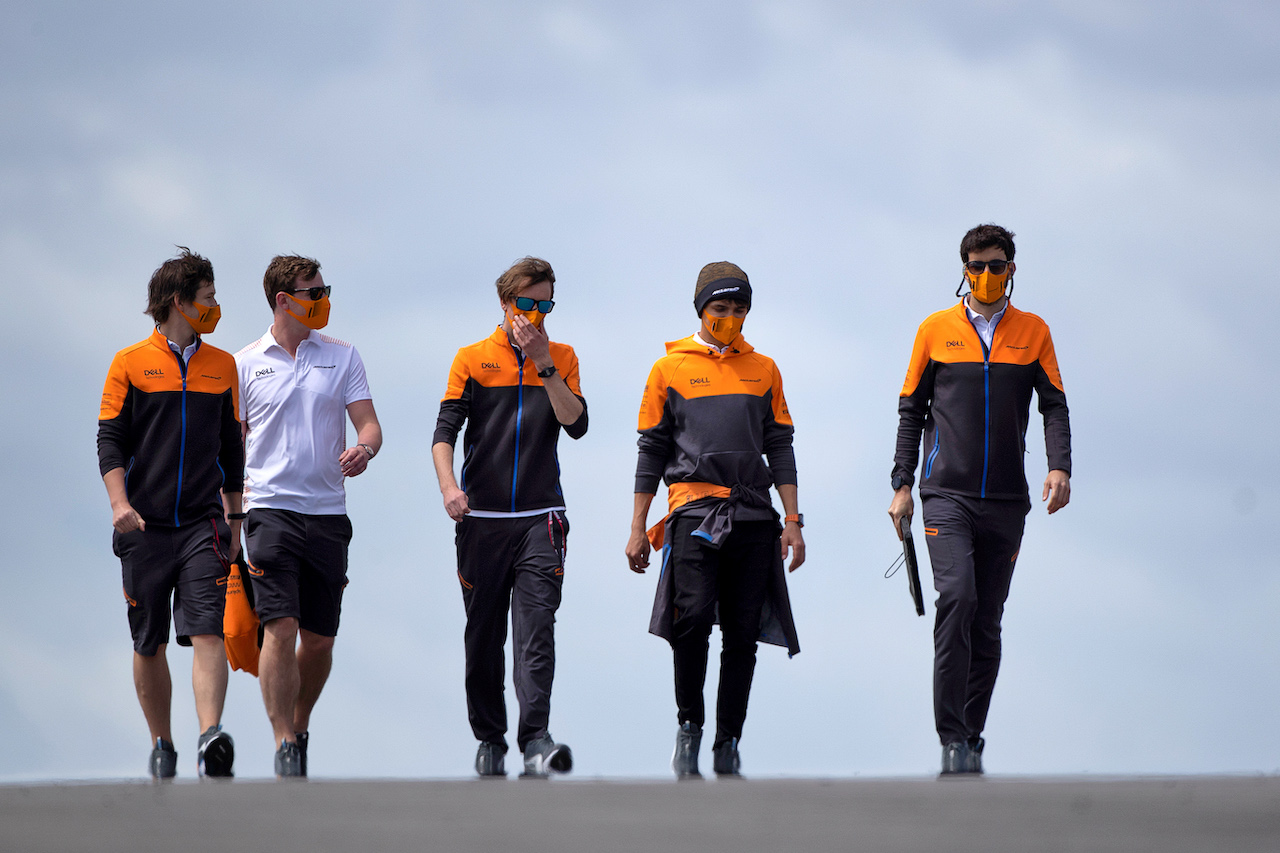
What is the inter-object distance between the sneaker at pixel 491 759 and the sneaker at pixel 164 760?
1.63m

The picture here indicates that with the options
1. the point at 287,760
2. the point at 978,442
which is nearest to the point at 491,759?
the point at 287,760

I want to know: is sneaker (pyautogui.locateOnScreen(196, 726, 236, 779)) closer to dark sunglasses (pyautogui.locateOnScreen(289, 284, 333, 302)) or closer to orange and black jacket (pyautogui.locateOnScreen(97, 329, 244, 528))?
orange and black jacket (pyautogui.locateOnScreen(97, 329, 244, 528))

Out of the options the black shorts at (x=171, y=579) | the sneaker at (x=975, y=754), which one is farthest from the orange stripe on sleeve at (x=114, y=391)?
the sneaker at (x=975, y=754)

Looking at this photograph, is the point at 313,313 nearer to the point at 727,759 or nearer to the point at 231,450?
the point at 231,450

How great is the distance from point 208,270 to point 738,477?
3.19 meters

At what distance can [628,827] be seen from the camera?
4254 millimetres

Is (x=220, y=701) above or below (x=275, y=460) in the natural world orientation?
A: below

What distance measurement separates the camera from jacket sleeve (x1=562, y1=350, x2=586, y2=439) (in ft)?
25.3

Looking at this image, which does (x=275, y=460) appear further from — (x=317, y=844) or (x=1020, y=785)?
(x=1020, y=785)

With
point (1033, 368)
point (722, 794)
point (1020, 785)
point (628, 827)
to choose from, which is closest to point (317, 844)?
point (628, 827)

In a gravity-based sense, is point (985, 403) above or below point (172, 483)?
above

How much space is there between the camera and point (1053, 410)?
764 cm

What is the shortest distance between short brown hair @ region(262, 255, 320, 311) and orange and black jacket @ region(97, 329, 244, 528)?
0.60 m

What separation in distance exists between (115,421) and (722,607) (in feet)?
11.3
